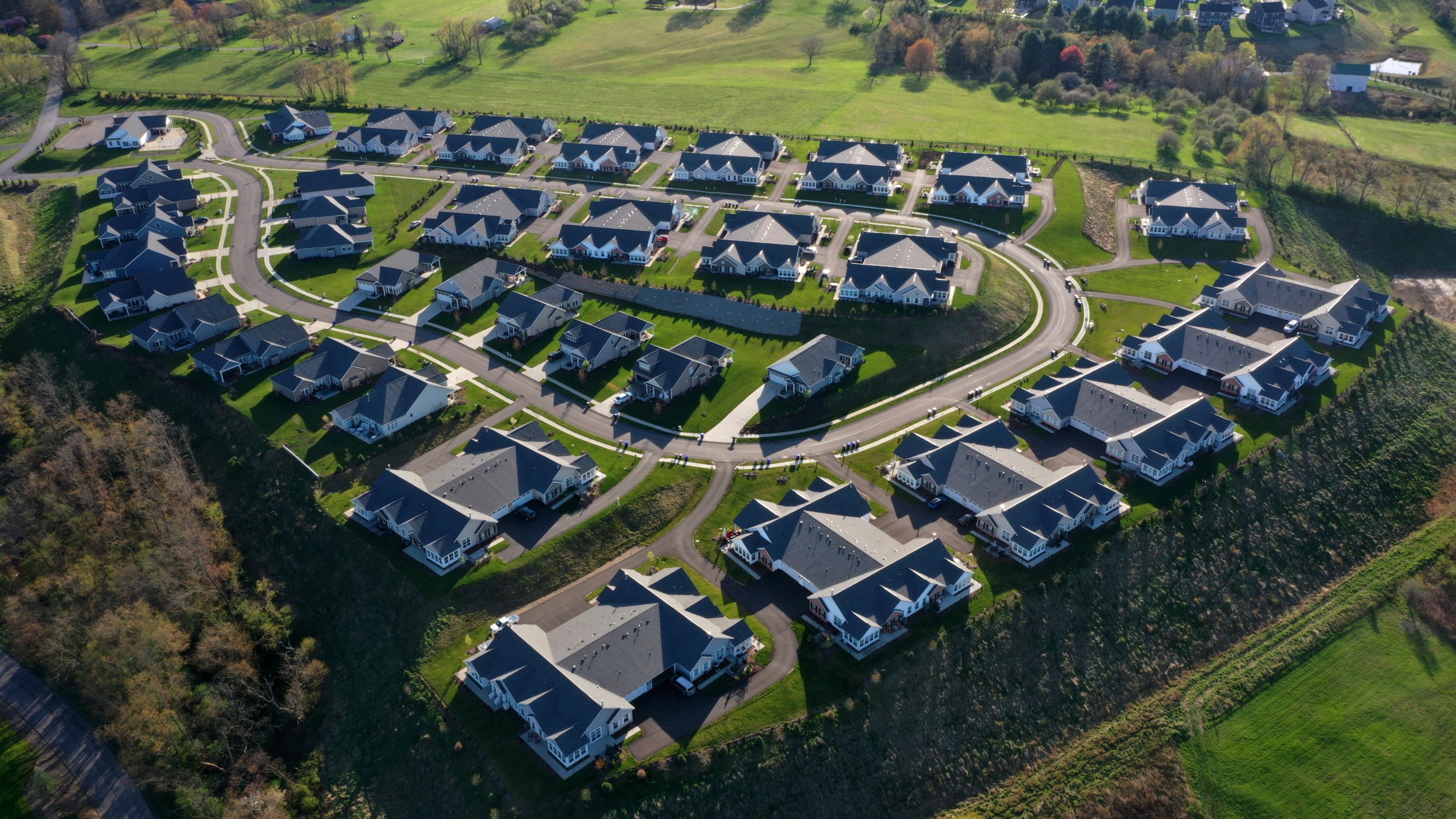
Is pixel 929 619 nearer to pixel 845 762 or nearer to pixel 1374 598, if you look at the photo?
pixel 845 762

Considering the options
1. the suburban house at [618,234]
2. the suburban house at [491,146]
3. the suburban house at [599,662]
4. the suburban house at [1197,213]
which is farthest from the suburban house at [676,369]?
the suburban house at [1197,213]

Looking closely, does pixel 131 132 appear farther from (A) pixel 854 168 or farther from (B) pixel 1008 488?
(B) pixel 1008 488

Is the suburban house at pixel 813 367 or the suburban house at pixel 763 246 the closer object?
the suburban house at pixel 813 367

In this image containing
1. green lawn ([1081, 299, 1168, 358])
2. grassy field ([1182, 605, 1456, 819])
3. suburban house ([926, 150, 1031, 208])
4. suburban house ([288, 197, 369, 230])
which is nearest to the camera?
grassy field ([1182, 605, 1456, 819])

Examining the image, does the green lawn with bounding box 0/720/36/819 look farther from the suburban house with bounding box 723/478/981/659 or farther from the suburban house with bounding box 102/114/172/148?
the suburban house with bounding box 102/114/172/148

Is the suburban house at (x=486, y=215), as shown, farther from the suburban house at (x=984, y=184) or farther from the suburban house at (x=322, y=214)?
the suburban house at (x=984, y=184)

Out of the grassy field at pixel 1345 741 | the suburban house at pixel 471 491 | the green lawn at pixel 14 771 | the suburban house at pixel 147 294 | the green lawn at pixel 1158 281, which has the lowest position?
the green lawn at pixel 14 771

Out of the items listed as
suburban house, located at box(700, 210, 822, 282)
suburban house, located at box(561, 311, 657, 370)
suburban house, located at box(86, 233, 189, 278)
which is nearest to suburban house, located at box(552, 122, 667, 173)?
suburban house, located at box(700, 210, 822, 282)

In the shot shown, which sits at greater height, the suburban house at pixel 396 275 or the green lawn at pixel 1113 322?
the suburban house at pixel 396 275

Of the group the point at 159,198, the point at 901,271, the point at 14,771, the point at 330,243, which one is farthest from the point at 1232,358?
the point at 159,198
